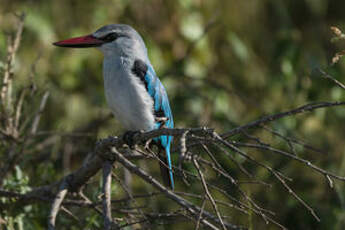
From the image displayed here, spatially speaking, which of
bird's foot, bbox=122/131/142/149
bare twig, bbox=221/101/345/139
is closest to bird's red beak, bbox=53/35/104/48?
bird's foot, bbox=122/131/142/149

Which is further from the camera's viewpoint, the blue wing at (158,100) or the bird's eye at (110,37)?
the bird's eye at (110,37)

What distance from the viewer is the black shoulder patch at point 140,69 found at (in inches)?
123

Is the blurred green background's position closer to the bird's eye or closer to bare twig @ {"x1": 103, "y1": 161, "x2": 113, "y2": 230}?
the bird's eye

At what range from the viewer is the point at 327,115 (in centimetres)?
439

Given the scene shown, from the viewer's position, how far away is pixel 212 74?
16.6ft

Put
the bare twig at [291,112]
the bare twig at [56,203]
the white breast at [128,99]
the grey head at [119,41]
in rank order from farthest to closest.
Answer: the grey head at [119,41], the white breast at [128,99], the bare twig at [56,203], the bare twig at [291,112]

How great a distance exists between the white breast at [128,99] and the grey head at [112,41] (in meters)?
0.21

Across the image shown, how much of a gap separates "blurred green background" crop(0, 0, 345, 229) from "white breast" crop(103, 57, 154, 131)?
27.6 inches

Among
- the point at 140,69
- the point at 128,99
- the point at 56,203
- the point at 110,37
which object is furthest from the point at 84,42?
the point at 56,203

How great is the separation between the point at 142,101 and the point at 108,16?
1.97 m

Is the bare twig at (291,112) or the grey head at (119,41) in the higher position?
the grey head at (119,41)

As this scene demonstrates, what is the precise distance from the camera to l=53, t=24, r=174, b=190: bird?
3043 mm

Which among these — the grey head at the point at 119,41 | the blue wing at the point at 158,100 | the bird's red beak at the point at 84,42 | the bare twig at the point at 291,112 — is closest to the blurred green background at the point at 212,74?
the bird's red beak at the point at 84,42

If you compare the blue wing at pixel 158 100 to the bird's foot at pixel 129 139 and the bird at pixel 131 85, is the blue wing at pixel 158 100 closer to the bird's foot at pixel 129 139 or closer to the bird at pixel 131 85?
the bird at pixel 131 85
